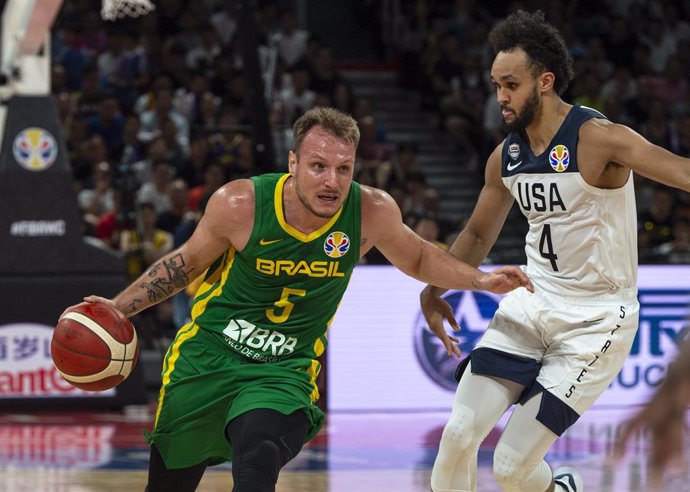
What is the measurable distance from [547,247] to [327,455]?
3.59m

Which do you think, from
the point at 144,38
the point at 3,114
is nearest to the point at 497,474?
the point at 3,114

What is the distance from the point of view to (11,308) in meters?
10.0

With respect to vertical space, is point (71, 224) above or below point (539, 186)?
below

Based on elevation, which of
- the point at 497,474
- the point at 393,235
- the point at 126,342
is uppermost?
the point at 393,235

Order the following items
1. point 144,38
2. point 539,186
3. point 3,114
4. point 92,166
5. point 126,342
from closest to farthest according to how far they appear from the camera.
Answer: point 126,342 < point 539,186 < point 3,114 < point 92,166 < point 144,38

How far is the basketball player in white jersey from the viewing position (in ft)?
16.5

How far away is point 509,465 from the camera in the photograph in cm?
498

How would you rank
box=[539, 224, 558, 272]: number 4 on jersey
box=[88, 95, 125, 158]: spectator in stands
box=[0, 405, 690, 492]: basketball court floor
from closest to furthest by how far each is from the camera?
box=[539, 224, 558, 272]: number 4 on jersey, box=[0, 405, 690, 492]: basketball court floor, box=[88, 95, 125, 158]: spectator in stands

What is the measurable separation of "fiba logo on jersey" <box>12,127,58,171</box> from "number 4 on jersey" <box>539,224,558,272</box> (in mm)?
5919

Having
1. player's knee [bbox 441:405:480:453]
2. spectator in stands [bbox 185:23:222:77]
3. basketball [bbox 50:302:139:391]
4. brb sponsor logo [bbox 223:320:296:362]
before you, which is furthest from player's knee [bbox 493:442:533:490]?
spectator in stands [bbox 185:23:222:77]

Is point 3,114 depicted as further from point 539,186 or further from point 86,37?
point 539,186

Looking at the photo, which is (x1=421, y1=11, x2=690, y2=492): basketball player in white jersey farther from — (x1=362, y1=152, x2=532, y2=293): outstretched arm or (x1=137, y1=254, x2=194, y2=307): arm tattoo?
(x1=137, y1=254, x2=194, y2=307): arm tattoo

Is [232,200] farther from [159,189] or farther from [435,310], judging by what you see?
[159,189]

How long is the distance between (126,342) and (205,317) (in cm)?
32
